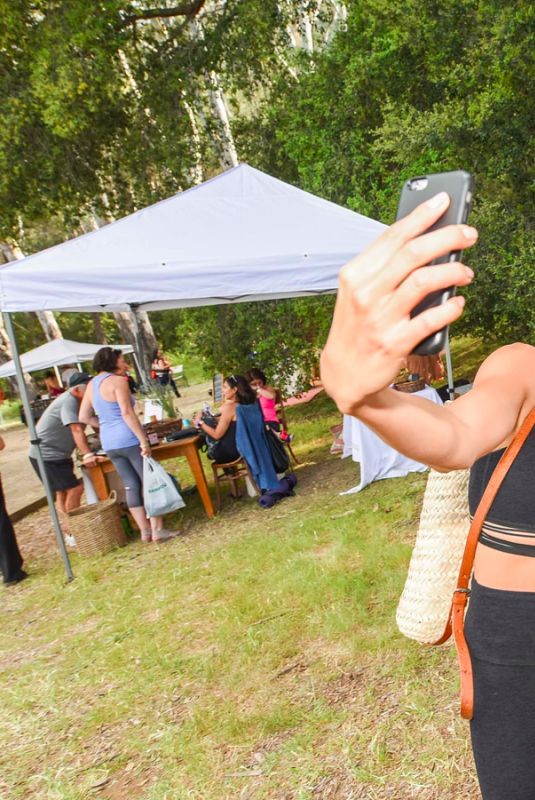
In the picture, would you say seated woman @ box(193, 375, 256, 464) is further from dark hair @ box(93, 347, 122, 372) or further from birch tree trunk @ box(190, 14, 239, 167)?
birch tree trunk @ box(190, 14, 239, 167)

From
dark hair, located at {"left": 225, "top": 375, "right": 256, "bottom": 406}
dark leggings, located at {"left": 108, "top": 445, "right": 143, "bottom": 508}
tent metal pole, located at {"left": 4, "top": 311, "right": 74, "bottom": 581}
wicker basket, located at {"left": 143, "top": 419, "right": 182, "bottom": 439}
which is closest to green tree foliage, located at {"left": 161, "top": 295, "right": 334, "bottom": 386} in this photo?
wicker basket, located at {"left": 143, "top": 419, "right": 182, "bottom": 439}

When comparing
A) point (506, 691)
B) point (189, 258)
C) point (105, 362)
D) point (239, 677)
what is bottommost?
point (239, 677)

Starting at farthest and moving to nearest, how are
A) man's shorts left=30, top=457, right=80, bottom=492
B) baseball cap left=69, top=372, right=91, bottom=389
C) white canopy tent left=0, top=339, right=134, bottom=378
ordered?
white canopy tent left=0, top=339, right=134, bottom=378
baseball cap left=69, top=372, right=91, bottom=389
man's shorts left=30, top=457, right=80, bottom=492

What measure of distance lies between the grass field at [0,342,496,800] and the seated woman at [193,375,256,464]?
1.25m

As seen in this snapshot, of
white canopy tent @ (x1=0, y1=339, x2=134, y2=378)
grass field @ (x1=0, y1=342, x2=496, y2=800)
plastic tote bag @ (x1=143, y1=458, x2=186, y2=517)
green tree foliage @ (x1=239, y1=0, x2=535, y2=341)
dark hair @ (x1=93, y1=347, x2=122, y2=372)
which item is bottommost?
grass field @ (x1=0, y1=342, x2=496, y2=800)

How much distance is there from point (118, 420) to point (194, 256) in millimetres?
1713

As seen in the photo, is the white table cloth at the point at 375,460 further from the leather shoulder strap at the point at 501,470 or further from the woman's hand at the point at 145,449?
the leather shoulder strap at the point at 501,470

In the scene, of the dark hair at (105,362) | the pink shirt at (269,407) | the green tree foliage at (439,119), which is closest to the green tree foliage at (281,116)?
the green tree foliage at (439,119)

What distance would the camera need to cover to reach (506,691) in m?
1.19

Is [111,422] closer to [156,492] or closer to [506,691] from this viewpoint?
[156,492]

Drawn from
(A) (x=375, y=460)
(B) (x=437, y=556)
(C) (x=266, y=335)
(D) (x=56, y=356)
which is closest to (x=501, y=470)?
(B) (x=437, y=556)

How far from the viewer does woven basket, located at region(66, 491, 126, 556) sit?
623cm

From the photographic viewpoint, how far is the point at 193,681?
12.0 ft

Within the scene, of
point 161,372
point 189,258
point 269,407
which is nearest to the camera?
point 189,258
